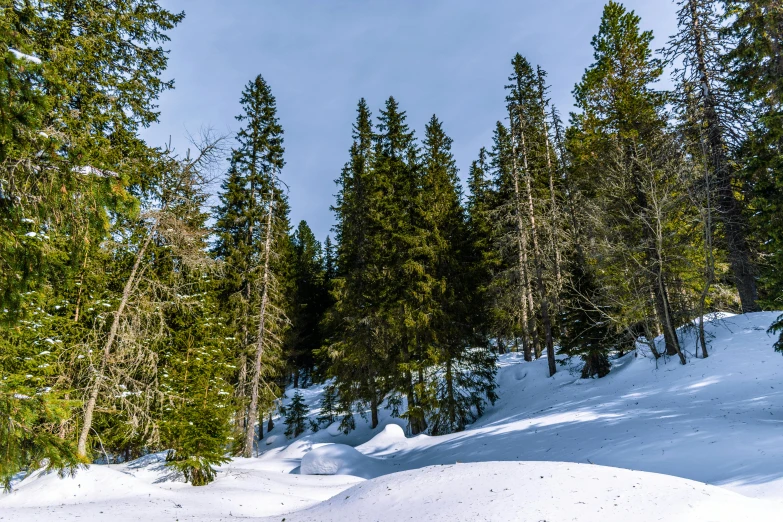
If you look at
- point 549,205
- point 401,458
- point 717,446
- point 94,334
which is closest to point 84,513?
point 94,334

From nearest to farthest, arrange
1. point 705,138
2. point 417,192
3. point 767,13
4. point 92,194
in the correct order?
point 92,194 → point 767,13 → point 705,138 → point 417,192

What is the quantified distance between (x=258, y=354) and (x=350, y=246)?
7.26 m

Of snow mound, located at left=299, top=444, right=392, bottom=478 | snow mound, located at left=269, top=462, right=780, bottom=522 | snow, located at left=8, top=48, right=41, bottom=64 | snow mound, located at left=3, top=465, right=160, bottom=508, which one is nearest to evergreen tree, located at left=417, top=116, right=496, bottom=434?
snow mound, located at left=299, top=444, right=392, bottom=478

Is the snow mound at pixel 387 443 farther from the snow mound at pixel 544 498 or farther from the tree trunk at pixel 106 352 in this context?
the snow mound at pixel 544 498

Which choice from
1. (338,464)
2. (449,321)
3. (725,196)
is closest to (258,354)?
(338,464)

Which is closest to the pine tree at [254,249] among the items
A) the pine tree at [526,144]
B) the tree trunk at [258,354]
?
the tree trunk at [258,354]

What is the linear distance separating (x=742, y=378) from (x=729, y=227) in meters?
5.53

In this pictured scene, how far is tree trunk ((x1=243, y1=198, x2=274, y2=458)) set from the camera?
18188 mm

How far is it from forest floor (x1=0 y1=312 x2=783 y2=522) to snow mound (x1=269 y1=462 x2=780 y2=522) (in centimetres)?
2

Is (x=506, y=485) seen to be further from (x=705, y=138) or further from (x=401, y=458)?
(x=705, y=138)

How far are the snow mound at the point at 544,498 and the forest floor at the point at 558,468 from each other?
24 mm

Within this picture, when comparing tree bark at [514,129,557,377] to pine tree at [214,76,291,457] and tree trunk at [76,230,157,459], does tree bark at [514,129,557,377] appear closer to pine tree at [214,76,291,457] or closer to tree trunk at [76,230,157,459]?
pine tree at [214,76,291,457]

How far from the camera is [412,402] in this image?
1855cm

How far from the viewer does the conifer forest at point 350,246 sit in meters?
4.80
